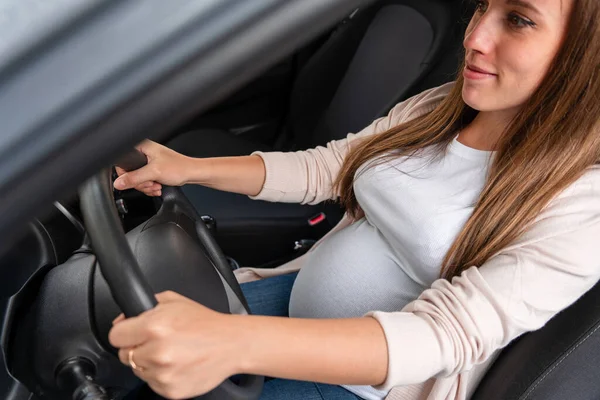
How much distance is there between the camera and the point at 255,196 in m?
1.26

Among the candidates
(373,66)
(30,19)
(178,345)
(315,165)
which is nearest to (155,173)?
(315,165)

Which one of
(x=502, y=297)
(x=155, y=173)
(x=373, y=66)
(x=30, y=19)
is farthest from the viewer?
(x=373, y=66)

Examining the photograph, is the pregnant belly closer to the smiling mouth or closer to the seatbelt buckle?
the smiling mouth

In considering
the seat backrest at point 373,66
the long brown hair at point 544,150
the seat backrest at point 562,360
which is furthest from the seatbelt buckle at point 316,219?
the seat backrest at point 562,360

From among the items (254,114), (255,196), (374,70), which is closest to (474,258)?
(255,196)

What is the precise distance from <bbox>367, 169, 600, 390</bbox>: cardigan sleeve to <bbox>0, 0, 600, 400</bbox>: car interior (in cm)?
9

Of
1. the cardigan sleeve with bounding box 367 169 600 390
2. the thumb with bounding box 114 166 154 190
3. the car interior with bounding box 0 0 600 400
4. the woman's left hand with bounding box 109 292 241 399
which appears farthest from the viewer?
the thumb with bounding box 114 166 154 190

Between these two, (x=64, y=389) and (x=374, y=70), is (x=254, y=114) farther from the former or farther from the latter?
(x=64, y=389)

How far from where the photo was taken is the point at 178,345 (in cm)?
60

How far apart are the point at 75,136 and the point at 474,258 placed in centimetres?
64

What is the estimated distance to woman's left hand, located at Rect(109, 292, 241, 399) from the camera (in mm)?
596

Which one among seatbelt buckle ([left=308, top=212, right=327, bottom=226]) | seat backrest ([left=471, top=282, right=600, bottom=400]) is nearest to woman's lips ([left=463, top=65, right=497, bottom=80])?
seat backrest ([left=471, top=282, right=600, bottom=400])

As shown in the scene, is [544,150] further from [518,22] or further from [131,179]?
[131,179]

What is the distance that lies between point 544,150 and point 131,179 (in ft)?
1.99
